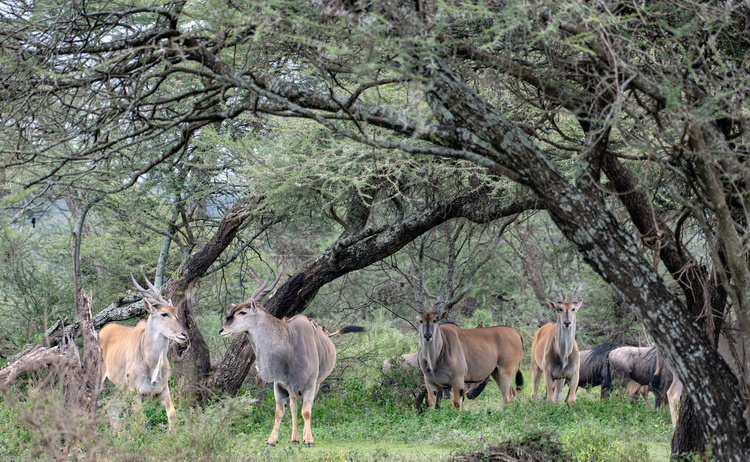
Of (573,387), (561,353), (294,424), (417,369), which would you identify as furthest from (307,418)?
(573,387)

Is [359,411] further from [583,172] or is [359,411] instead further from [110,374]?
[583,172]

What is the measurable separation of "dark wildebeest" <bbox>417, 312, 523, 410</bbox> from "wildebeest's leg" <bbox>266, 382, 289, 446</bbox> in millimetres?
1892

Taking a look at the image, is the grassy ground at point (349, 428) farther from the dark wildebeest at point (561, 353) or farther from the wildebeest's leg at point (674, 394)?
the dark wildebeest at point (561, 353)

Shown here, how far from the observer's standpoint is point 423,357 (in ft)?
32.6

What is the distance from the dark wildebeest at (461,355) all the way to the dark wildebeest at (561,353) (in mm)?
480

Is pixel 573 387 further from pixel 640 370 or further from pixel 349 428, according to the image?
pixel 349 428

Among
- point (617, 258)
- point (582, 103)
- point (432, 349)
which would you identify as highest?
point (582, 103)

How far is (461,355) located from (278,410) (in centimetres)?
301

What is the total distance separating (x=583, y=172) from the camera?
16.4 ft

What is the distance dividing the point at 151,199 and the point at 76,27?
5.18 m

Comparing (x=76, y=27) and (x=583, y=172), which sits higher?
(x=76, y=27)

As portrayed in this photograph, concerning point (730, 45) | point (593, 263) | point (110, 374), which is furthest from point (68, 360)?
point (730, 45)

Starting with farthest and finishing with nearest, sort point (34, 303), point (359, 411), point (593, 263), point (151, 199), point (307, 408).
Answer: point (34, 303) < point (151, 199) < point (359, 411) < point (307, 408) < point (593, 263)

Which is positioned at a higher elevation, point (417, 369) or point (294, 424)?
point (417, 369)
